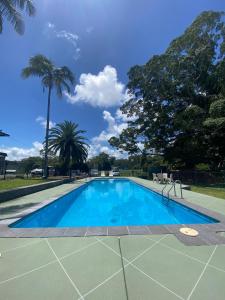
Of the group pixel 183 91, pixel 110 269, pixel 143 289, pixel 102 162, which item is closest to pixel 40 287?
pixel 110 269

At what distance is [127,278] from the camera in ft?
9.80

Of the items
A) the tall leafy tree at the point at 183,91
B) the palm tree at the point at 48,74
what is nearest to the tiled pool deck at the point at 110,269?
the tall leafy tree at the point at 183,91

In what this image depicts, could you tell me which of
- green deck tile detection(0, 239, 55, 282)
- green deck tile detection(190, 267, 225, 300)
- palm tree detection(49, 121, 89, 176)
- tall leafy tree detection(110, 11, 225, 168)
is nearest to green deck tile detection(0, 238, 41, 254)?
green deck tile detection(0, 239, 55, 282)

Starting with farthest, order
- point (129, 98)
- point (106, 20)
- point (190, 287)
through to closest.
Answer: point (129, 98), point (106, 20), point (190, 287)

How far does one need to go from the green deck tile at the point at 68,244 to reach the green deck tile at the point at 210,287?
2015 mm

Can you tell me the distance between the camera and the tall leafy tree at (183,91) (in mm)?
20547

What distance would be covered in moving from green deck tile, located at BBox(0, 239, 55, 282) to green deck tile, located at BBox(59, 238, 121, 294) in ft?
1.25

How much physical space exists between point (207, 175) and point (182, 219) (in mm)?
13850

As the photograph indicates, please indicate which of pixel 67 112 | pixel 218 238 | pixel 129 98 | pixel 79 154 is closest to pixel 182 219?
pixel 218 238

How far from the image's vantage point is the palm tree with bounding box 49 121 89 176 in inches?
1324

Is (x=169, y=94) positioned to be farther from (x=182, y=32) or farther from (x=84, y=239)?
(x=84, y=239)

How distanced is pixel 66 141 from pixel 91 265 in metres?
31.1

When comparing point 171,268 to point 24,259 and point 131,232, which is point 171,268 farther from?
point 24,259

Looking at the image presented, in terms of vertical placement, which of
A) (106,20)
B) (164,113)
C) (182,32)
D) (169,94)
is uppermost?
(182,32)
